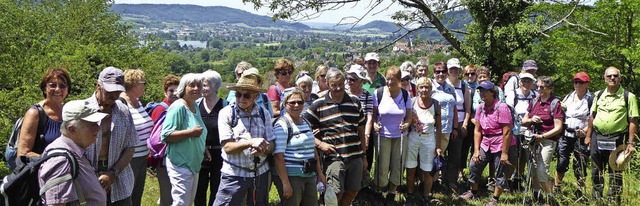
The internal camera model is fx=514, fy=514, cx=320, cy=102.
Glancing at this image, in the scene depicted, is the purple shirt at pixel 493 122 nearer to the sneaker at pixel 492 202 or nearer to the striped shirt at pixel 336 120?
the sneaker at pixel 492 202

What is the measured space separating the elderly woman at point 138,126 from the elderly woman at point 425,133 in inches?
118

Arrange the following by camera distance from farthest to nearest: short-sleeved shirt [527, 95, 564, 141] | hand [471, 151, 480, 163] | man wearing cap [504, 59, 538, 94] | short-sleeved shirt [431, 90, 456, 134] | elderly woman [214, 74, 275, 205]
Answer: man wearing cap [504, 59, 538, 94] < short-sleeved shirt [431, 90, 456, 134] < hand [471, 151, 480, 163] < short-sleeved shirt [527, 95, 564, 141] < elderly woman [214, 74, 275, 205]

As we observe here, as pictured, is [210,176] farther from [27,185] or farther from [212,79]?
[27,185]

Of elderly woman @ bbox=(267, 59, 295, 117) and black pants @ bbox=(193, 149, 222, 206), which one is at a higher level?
elderly woman @ bbox=(267, 59, 295, 117)

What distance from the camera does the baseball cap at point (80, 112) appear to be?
9.73 ft

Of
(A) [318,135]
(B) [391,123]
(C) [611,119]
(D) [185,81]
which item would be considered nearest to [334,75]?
(A) [318,135]

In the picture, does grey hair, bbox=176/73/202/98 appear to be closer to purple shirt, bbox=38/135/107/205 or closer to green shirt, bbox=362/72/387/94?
purple shirt, bbox=38/135/107/205

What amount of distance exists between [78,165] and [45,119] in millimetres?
971

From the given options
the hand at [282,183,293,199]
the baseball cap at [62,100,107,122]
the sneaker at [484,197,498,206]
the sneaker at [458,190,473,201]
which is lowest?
the sneaker at [458,190,473,201]

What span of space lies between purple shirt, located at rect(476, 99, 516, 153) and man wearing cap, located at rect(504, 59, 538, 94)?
1.03m

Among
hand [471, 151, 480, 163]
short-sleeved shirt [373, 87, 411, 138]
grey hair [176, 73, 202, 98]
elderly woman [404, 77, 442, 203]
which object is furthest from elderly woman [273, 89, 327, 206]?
hand [471, 151, 480, 163]

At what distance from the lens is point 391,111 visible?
577 centimetres

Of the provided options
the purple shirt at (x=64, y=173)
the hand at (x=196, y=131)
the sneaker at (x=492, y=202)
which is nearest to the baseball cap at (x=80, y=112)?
the purple shirt at (x=64, y=173)

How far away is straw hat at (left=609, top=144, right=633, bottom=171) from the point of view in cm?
562
